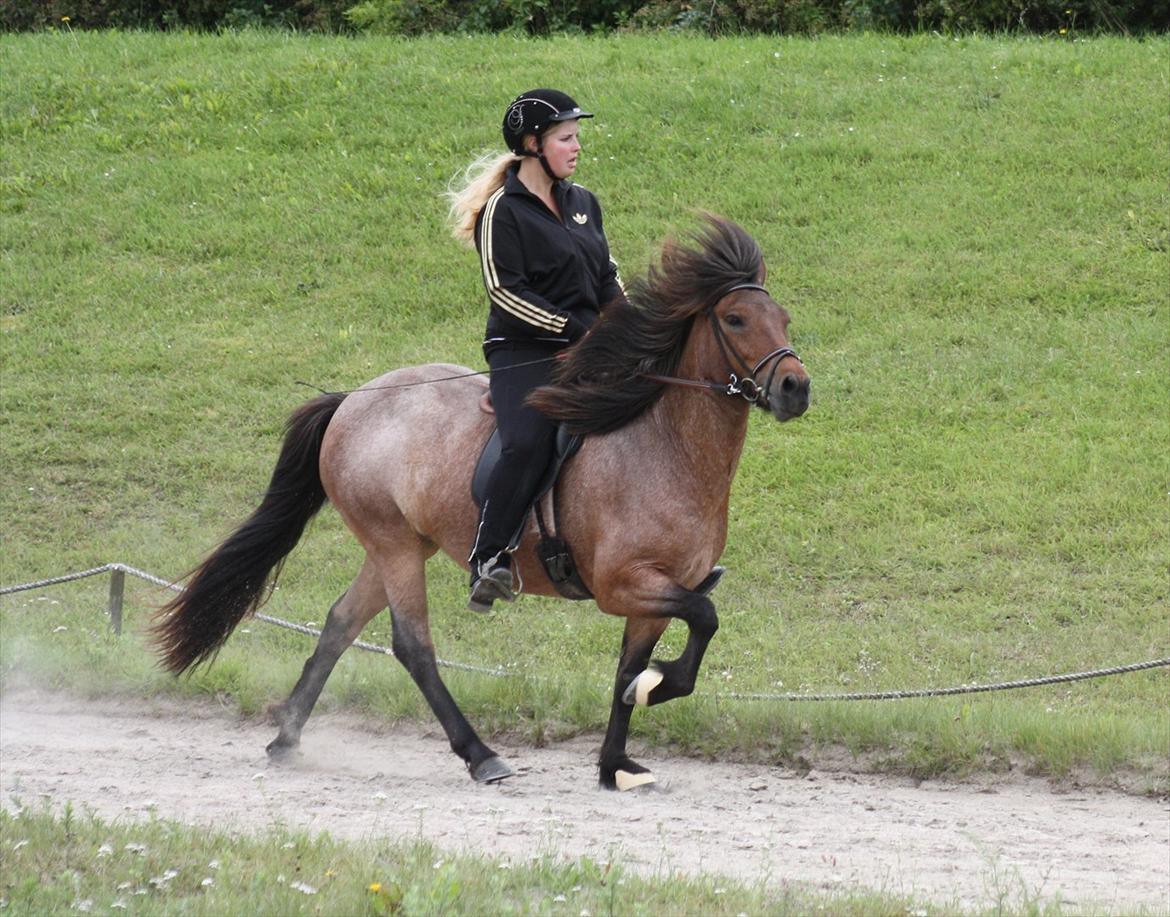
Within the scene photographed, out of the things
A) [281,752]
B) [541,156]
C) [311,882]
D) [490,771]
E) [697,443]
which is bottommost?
[281,752]

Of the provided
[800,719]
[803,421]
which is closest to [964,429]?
[803,421]

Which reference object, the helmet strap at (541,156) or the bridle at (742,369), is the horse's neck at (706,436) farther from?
the helmet strap at (541,156)

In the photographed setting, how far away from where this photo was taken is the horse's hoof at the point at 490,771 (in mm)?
7398

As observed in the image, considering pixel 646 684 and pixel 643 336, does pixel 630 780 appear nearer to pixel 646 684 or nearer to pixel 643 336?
pixel 646 684

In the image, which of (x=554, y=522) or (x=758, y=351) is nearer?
(x=758, y=351)

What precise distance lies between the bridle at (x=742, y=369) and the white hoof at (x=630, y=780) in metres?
1.82

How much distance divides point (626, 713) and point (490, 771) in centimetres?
71

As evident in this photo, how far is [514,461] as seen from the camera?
7004 mm

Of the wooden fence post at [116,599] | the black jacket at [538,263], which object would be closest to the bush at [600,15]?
the wooden fence post at [116,599]

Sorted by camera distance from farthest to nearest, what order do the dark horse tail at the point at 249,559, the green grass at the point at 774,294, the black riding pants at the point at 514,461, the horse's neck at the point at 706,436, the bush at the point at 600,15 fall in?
the bush at the point at 600,15 < the green grass at the point at 774,294 < the dark horse tail at the point at 249,559 < the black riding pants at the point at 514,461 < the horse's neck at the point at 706,436

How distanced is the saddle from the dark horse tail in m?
1.30

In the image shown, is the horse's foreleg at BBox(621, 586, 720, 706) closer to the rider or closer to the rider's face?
the rider

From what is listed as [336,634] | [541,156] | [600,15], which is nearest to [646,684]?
[336,634]

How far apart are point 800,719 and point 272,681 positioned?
305 cm
